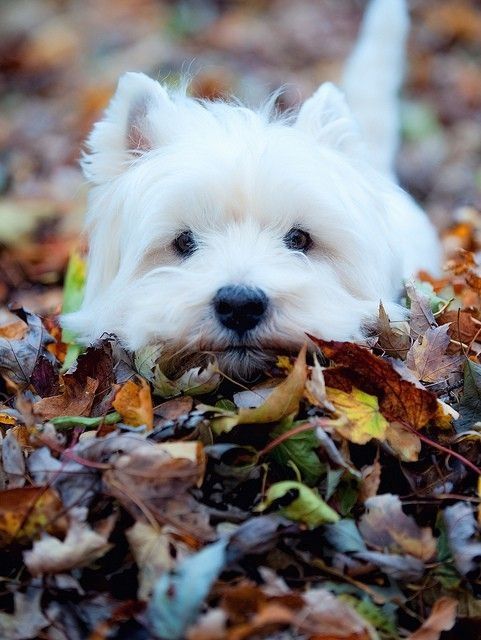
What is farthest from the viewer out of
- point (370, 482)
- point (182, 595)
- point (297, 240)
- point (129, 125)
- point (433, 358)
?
point (129, 125)

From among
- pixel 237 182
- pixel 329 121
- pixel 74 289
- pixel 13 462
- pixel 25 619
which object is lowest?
pixel 74 289

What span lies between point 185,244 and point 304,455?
872 mm

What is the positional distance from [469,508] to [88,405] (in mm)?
1020

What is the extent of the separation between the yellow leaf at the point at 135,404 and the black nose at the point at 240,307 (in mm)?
267

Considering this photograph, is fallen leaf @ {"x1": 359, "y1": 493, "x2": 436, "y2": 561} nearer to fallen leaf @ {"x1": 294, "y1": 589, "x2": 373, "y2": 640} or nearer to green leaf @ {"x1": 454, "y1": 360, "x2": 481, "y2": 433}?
fallen leaf @ {"x1": 294, "y1": 589, "x2": 373, "y2": 640}

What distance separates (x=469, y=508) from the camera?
182cm

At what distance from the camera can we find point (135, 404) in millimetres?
2098

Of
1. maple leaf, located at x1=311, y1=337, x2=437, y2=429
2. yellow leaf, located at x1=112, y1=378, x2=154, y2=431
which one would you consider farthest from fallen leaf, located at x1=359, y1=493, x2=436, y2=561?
yellow leaf, located at x1=112, y1=378, x2=154, y2=431

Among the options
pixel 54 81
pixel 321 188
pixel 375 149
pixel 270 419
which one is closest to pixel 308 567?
pixel 270 419

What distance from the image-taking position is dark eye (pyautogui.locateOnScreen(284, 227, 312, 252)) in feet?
8.15

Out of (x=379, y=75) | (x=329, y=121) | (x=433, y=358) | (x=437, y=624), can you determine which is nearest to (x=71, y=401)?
(x=433, y=358)

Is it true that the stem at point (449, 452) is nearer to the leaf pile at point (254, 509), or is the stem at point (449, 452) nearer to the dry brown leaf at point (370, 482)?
the leaf pile at point (254, 509)

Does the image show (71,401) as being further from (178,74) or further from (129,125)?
(178,74)

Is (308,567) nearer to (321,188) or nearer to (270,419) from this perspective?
(270,419)
